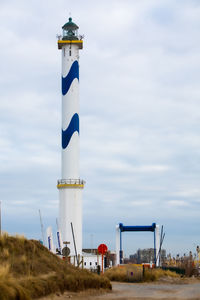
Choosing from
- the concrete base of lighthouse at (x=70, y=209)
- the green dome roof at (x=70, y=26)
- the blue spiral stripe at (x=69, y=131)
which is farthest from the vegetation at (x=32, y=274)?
the green dome roof at (x=70, y=26)

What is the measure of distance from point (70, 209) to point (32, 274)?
33789mm

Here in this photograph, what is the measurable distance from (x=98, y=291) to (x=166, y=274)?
16886mm

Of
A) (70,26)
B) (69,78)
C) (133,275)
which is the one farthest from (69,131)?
(133,275)

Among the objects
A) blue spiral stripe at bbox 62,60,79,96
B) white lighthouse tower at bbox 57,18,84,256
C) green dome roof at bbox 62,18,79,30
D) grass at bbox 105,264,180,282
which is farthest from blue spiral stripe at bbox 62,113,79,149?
grass at bbox 105,264,180,282

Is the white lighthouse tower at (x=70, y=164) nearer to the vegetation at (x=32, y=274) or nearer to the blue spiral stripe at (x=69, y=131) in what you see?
the blue spiral stripe at (x=69, y=131)

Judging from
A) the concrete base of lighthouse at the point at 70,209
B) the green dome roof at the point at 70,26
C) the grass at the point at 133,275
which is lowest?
the grass at the point at 133,275

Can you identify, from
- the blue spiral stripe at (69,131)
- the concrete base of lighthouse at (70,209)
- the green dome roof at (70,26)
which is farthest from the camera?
the green dome roof at (70,26)

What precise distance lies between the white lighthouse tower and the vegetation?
28815 millimetres

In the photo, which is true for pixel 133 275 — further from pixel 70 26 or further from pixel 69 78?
pixel 70 26

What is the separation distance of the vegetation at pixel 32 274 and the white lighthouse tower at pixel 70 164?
28.8 m

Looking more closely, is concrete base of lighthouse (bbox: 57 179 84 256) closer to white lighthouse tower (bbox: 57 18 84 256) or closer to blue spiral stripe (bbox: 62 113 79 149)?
white lighthouse tower (bbox: 57 18 84 256)

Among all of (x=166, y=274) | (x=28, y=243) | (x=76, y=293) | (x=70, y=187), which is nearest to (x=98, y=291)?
(x=76, y=293)

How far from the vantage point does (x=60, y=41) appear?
182ft

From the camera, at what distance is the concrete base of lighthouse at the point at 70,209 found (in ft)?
173
